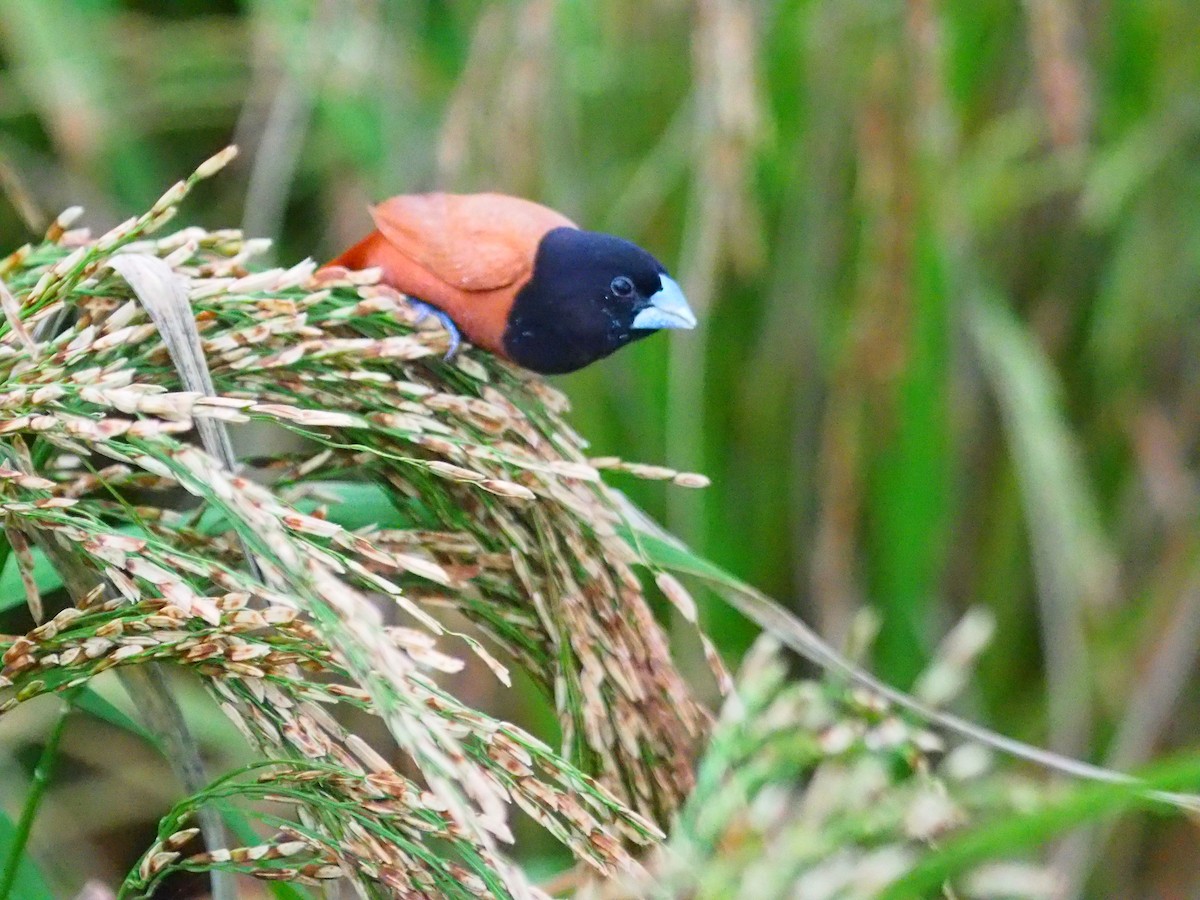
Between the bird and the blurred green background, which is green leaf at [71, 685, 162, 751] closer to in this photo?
the bird

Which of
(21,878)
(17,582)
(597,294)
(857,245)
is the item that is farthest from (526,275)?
(857,245)

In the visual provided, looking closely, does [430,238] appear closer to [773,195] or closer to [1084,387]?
[773,195]

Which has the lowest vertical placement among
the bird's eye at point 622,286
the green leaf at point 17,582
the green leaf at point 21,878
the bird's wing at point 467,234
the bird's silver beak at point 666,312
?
the green leaf at point 21,878

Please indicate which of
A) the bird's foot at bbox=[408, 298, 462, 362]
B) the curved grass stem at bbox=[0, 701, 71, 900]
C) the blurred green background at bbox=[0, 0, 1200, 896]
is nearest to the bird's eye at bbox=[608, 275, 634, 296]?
the bird's foot at bbox=[408, 298, 462, 362]

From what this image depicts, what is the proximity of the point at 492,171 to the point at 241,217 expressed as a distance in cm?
72

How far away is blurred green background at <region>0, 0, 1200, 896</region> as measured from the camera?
5.94ft

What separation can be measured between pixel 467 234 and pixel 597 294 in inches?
6.0

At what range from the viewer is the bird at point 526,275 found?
49.8 inches

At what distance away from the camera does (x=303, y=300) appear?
824 mm

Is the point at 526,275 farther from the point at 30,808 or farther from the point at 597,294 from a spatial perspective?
the point at 30,808

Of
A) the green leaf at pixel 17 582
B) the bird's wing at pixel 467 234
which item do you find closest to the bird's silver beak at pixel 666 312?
the bird's wing at pixel 467 234

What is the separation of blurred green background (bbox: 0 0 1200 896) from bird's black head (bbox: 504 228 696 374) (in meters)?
0.35

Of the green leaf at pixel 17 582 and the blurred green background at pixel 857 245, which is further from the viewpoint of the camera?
the blurred green background at pixel 857 245

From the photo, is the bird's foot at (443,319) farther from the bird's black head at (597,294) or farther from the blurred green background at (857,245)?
the blurred green background at (857,245)
